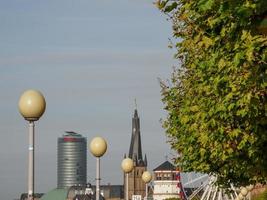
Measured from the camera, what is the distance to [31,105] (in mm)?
16734

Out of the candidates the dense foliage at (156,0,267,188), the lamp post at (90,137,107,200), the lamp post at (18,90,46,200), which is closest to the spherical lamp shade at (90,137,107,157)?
the lamp post at (90,137,107,200)

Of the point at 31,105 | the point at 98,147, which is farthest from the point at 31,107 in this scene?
the point at 98,147

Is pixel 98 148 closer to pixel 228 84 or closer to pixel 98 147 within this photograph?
pixel 98 147

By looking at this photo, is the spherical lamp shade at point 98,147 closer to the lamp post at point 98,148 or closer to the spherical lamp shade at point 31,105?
the lamp post at point 98,148

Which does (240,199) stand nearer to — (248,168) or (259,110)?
(248,168)

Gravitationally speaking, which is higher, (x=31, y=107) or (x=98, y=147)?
(x=31, y=107)

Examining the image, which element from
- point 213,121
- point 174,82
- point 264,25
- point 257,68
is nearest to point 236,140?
point 213,121

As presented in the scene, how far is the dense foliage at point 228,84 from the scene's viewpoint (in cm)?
1386

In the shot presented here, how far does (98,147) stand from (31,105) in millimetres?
7780

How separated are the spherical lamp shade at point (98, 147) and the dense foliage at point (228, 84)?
265 centimetres

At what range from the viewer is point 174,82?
3762cm

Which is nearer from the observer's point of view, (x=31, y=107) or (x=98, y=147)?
(x=31, y=107)

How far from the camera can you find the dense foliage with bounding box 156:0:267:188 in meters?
13.9

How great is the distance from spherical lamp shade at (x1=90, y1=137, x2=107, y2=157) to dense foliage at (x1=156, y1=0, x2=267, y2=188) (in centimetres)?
265
